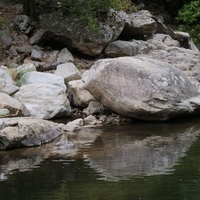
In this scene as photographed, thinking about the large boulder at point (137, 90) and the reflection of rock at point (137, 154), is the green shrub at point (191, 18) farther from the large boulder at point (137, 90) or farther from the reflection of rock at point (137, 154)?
the reflection of rock at point (137, 154)

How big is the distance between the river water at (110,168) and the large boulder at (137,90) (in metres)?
0.75

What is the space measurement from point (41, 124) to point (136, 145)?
180 cm

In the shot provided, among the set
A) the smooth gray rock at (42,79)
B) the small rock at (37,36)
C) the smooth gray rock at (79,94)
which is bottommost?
the smooth gray rock at (79,94)

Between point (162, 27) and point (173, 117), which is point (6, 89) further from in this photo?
point (162, 27)

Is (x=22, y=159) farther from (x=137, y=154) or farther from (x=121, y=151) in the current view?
(x=137, y=154)

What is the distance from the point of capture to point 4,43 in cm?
1484

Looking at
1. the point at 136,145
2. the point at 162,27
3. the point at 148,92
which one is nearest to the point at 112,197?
the point at 136,145

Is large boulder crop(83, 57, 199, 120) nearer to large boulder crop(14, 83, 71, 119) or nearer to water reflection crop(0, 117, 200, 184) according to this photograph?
water reflection crop(0, 117, 200, 184)

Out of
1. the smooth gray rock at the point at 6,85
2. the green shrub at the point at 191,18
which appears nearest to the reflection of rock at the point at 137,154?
the smooth gray rock at the point at 6,85

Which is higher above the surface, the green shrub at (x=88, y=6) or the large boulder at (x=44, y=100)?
the green shrub at (x=88, y=6)

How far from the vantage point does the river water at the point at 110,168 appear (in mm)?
5980

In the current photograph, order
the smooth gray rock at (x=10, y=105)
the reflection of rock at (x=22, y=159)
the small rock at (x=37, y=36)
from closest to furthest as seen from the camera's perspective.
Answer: the reflection of rock at (x=22, y=159), the smooth gray rock at (x=10, y=105), the small rock at (x=37, y=36)

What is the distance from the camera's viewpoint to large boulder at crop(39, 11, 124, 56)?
49.5ft

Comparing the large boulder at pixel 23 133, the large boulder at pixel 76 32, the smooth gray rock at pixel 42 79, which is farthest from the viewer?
the large boulder at pixel 76 32
